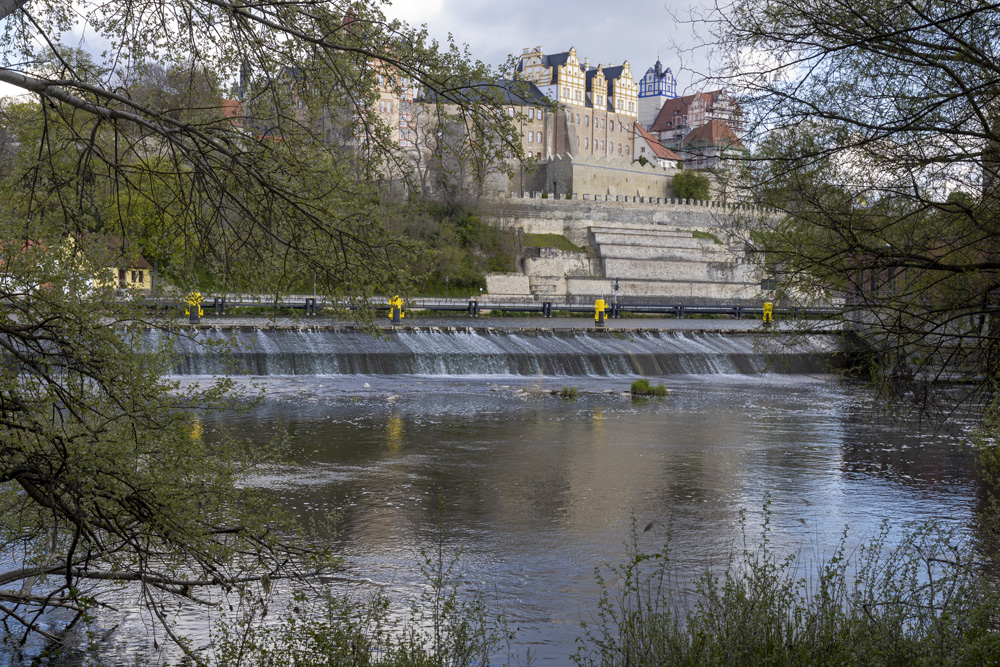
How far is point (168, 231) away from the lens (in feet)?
14.1

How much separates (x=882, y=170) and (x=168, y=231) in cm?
367

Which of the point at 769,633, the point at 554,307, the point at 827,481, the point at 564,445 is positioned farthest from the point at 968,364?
the point at 554,307

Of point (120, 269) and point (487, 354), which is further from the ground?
point (120, 269)

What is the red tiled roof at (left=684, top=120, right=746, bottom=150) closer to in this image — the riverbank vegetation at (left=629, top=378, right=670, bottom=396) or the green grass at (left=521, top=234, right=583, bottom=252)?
the riverbank vegetation at (left=629, top=378, right=670, bottom=396)

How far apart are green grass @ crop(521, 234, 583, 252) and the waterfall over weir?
2596cm

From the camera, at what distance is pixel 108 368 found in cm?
329

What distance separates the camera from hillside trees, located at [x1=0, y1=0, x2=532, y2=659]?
11.0ft

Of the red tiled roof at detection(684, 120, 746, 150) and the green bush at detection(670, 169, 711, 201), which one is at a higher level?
the green bush at detection(670, 169, 711, 201)

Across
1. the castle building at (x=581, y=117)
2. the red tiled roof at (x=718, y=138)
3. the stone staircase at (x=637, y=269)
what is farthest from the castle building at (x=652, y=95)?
the red tiled roof at (x=718, y=138)

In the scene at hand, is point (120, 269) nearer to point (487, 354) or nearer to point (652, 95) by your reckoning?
point (487, 354)

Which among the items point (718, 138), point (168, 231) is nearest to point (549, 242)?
point (718, 138)

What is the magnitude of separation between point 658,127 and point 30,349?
7809 centimetres

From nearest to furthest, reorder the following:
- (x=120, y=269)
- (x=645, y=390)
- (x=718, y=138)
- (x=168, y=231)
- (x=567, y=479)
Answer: (x=120, y=269) → (x=168, y=231) → (x=718, y=138) → (x=567, y=479) → (x=645, y=390)

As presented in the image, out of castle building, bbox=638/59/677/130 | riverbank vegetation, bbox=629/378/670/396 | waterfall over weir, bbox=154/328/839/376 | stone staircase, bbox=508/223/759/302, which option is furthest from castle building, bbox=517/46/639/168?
riverbank vegetation, bbox=629/378/670/396
